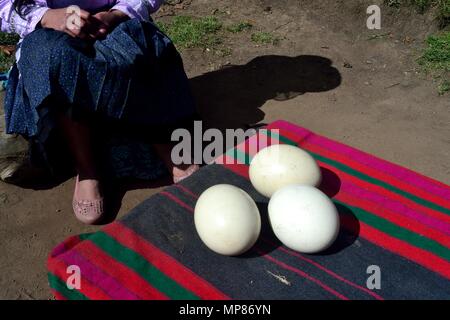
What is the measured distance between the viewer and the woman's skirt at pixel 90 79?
210cm

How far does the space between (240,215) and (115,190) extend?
3.30 ft

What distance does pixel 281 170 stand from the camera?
80.6 inches

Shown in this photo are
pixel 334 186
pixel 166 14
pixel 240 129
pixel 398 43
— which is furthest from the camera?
pixel 166 14

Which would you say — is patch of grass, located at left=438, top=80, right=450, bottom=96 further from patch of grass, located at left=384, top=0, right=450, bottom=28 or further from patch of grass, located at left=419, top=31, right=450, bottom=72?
patch of grass, located at left=384, top=0, right=450, bottom=28

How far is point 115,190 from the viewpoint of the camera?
2.58 m

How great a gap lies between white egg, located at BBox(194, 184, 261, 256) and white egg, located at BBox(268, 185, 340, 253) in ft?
0.30

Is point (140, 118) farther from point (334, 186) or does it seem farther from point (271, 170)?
point (334, 186)

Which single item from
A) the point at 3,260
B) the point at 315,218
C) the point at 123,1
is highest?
the point at 123,1

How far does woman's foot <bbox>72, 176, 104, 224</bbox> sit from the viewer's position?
2.37 meters

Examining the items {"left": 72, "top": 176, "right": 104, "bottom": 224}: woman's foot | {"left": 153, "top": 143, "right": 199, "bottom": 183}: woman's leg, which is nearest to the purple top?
{"left": 153, "top": 143, "right": 199, "bottom": 183}: woman's leg

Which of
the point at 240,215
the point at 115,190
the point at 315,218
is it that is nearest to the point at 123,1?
the point at 115,190

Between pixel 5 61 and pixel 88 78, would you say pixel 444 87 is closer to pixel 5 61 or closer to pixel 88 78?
pixel 88 78

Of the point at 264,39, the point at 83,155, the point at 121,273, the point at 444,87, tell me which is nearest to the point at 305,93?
the point at 264,39
